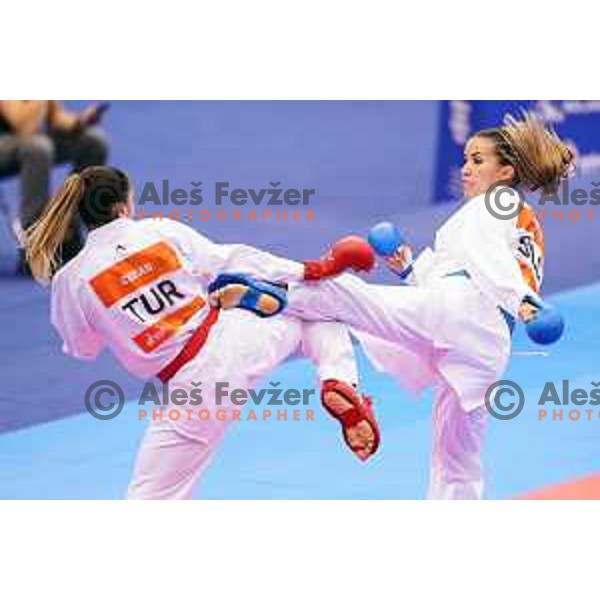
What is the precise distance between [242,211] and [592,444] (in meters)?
1.60

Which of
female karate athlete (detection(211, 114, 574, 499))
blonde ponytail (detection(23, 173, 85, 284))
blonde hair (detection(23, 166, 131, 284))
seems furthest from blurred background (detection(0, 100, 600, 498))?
blonde ponytail (detection(23, 173, 85, 284))

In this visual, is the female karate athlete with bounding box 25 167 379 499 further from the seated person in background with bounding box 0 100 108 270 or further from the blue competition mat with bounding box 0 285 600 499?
the seated person in background with bounding box 0 100 108 270

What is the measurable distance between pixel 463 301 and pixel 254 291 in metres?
0.76

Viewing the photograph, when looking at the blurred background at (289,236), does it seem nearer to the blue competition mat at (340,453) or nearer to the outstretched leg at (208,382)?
the blue competition mat at (340,453)

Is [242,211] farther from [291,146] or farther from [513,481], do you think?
[513,481]

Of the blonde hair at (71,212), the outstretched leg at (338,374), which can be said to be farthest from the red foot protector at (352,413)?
the blonde hair at (71,212)

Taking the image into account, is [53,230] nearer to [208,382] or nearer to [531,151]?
[208,382]

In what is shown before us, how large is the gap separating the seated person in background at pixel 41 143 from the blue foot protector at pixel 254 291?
0.79 m

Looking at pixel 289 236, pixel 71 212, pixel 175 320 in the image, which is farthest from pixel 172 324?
pixel 289 236

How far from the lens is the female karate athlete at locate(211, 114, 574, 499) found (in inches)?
261

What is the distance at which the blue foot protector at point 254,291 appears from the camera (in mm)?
6480

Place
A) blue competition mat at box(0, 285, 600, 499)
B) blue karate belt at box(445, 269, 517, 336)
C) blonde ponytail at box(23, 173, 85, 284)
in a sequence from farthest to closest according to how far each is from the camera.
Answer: blue competition mat at box(0, 285, 600, 499) < blue karate belt at box(445, 269, 517, 336) < blonde ponytail at box(23, 173, 85, 284)

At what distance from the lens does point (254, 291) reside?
6492mm

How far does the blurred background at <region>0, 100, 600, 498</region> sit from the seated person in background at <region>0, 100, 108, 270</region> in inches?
0.8
